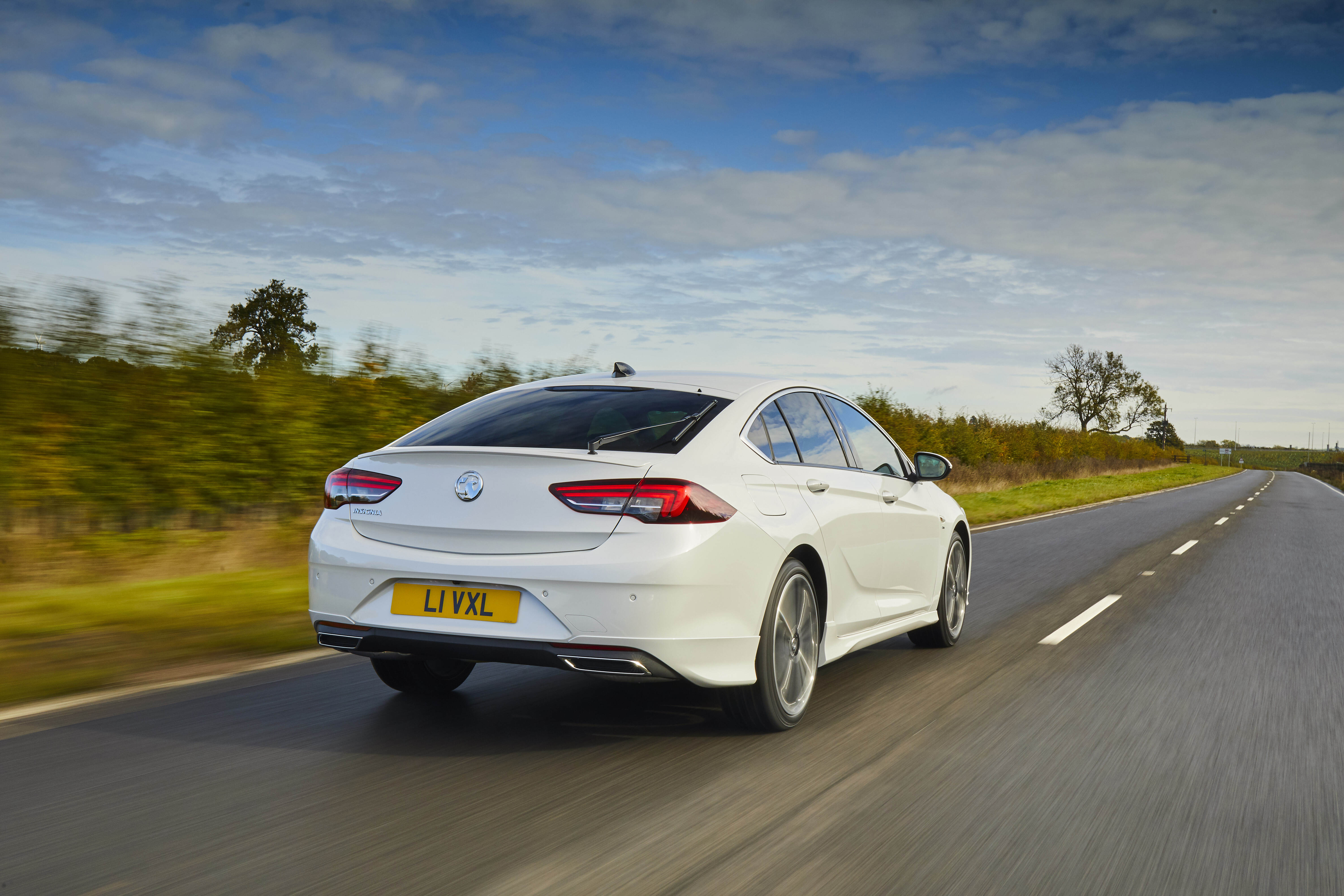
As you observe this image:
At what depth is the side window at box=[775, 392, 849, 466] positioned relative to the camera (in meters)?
5.45

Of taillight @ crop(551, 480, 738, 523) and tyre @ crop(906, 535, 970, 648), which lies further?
tyre @ crop(906, 535, 970, 648)

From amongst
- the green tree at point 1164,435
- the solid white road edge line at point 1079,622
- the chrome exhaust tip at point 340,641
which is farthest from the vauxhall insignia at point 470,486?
the green tree at point 1164,435

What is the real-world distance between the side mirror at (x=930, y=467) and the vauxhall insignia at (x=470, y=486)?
314 cm

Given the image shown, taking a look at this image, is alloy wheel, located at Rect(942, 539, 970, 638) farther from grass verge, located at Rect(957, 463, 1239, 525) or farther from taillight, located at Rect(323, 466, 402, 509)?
grass verge, located at Rect(957, 463, 1239, 525)

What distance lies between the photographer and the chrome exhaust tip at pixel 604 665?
4145 mm

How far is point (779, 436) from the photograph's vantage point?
17.2ft

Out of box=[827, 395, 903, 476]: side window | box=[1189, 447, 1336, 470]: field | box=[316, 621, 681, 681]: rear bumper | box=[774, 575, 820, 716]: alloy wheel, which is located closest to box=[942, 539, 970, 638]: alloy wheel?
box=[827, 395, 903, 476]: side window

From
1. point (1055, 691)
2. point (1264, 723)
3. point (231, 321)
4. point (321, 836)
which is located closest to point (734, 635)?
point (321, 836)

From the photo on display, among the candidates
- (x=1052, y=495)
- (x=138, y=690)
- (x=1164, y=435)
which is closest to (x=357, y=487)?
(x=138, y=690)

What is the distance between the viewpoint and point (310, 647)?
6.88 metres

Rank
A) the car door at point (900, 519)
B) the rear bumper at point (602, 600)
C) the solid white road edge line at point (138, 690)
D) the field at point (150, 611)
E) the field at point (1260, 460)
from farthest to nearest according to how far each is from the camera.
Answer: the field at point (1260, 460) < the car door at point (900, 519) < the field at point (150, 611) < the solid white road edge line at point (138, 690) < the rear bumper at point (602, 600)

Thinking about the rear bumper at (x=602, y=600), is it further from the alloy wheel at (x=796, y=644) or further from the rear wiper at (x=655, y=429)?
the rear wiper at (x=655, y=429)

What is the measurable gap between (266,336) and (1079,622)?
27.8 ft

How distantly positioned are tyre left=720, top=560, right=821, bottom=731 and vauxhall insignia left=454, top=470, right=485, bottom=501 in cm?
130
